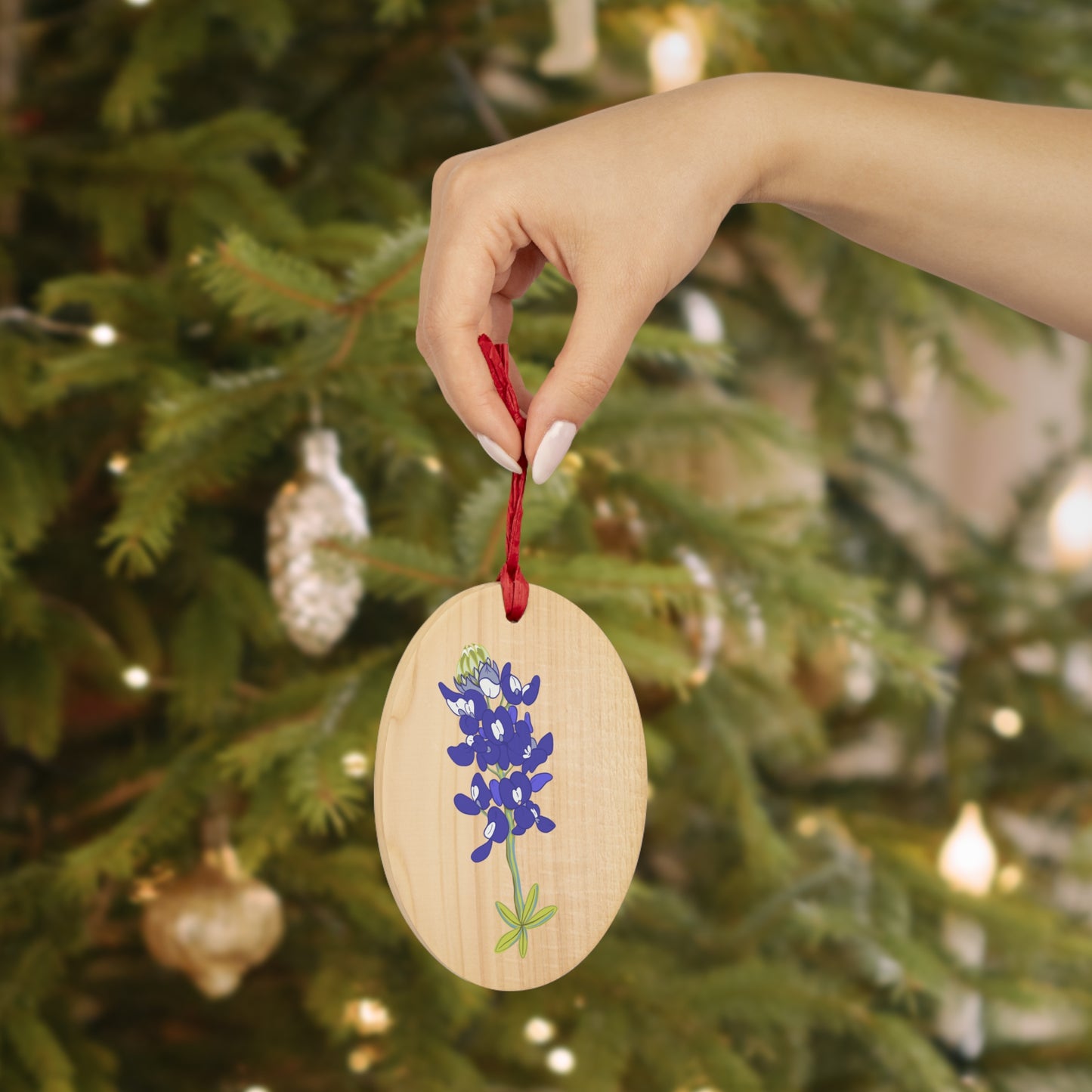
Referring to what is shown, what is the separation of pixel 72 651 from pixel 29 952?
229 mm

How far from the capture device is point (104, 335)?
2.52ft

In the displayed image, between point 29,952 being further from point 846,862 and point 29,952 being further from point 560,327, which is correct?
point 846,862

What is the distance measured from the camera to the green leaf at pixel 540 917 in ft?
1.70

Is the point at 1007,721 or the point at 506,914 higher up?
the point at 506,914

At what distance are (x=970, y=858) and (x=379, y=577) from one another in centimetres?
75

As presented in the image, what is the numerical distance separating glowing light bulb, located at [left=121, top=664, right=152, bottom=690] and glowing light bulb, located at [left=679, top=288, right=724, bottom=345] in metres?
0.62

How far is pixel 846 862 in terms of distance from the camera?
44.6 inches

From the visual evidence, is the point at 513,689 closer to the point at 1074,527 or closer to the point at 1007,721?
the point at 1007,721

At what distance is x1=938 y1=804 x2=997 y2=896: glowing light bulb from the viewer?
1135mm

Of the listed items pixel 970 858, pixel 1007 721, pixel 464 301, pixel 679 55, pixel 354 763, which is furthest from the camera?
pixel 1007 721

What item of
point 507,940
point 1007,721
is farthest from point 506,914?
point 1007,721

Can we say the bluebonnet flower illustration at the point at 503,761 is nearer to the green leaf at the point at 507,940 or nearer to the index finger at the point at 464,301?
the green leaf at the point at 507,940

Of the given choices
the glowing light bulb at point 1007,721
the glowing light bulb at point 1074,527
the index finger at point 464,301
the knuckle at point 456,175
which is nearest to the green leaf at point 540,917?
the index finger at point 464,301

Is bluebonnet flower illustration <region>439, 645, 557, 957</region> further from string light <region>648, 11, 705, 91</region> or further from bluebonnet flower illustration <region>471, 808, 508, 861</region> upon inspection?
string light <region>648, 11, 705, 91</region>
